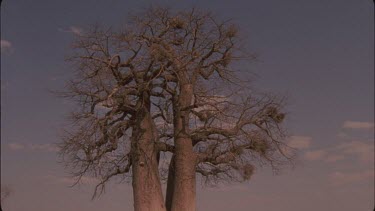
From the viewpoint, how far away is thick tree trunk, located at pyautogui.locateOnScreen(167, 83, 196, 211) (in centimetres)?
1280

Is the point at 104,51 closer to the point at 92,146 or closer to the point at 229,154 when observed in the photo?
the point at 92,146

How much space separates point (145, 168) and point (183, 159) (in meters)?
1.04

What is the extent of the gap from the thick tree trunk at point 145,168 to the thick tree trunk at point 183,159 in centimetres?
47

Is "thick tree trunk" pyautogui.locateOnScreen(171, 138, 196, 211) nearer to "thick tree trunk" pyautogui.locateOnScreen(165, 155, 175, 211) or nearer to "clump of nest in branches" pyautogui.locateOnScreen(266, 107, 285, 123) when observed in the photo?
"thick tree trunk" pyautogui.locateOnScreen(165, 155, 175, 211)

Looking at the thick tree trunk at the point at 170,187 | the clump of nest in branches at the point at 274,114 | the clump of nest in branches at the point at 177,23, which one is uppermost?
the clump of nest in branches at the point at 177,23

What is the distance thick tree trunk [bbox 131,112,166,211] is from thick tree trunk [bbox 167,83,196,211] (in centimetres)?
47

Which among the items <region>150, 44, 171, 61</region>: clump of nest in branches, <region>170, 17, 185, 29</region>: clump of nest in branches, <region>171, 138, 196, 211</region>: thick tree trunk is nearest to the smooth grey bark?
<region>171, 138, 196, 211</region>: thick tree trunk

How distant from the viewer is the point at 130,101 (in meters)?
13.1

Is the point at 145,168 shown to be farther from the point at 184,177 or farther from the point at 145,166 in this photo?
the point at 184,177

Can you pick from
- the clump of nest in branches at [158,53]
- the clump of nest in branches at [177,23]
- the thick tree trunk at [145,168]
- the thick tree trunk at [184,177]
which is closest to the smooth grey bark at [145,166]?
the thick tree trunk at [145,168]

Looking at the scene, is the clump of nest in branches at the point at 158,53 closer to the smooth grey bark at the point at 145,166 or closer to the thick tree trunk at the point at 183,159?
the thick tree trunk at the point at 183,159

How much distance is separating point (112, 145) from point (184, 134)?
1948mm

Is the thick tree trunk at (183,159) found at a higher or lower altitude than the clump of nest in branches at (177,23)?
lower

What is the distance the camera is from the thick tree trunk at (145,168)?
12523mm
